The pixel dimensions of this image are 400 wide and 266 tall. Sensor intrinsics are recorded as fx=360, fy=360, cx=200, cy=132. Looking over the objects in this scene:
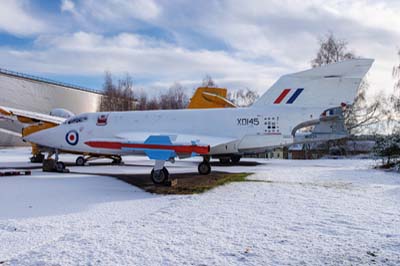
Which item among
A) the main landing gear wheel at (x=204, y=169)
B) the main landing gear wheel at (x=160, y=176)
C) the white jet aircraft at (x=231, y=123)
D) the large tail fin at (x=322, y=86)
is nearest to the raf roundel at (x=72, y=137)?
the white jet aircraft at (x=231, y=123)

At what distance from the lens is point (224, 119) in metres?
12.0

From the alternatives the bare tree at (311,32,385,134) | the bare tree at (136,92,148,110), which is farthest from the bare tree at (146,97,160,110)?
the bare tree at (311,32,385,134)

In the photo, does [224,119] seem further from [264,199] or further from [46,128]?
[46,128]

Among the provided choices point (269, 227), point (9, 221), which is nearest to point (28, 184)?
→ point (9, 221)

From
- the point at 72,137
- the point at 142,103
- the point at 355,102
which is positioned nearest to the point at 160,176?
the point at 72,137

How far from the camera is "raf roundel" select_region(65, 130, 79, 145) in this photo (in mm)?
13602

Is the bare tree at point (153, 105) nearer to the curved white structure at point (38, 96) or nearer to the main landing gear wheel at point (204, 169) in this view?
the curved white structure at point (38, 96)

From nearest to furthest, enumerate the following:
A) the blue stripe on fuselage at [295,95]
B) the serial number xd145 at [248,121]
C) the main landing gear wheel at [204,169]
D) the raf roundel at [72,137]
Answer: the blue stripe on fuselage at [295,95] → the serial number xd145 at [248,121] → the main landing gear wheel at [204,169] → the raf roundel at [72,137]

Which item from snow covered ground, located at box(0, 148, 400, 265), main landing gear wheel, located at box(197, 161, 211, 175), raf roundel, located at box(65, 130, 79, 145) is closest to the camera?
snow covered ground, located at box(0, 148, 400, 265)

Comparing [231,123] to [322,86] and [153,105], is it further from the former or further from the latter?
[153,105]

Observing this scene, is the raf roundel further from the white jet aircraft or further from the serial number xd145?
the serial number xd145

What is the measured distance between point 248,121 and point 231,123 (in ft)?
1.86

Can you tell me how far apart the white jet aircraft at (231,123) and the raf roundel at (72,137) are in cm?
4

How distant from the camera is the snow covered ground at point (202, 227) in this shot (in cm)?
380
